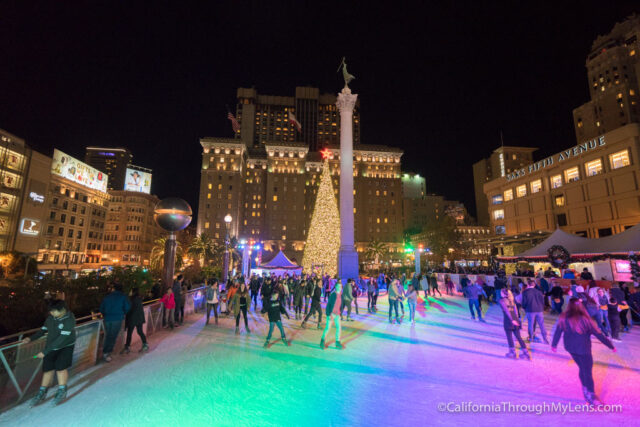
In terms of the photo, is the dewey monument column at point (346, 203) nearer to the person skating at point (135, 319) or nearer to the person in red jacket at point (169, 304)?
the person in red jacket at point (169, 304)

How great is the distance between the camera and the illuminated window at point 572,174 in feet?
127

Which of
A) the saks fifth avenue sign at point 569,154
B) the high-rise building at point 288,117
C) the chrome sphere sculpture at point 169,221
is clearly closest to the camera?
the chrome sphere sculpture at point 169,221

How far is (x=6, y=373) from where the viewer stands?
5395 millimetres

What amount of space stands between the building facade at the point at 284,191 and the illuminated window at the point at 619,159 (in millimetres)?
65696

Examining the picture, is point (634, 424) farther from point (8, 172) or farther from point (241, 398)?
point (8, 172)

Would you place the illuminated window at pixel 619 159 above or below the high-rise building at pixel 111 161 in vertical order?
below

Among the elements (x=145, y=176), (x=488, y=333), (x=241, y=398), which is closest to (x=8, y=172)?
(x=145, y=176)

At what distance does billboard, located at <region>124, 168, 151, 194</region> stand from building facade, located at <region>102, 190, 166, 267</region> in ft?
25.1

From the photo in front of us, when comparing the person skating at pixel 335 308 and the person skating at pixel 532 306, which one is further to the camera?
the person skating at pixel 532 306

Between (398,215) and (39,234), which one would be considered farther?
(398,215)

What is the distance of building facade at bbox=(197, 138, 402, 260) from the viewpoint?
91.6 meters

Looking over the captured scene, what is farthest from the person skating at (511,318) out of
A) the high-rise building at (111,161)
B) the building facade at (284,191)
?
the high-rise building at (111,161)

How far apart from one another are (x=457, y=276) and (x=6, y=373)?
28.6 m

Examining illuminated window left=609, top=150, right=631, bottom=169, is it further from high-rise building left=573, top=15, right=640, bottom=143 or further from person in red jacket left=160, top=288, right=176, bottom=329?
high-rise building left=573, top=15, right=640, bottom=143
